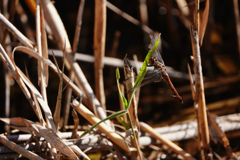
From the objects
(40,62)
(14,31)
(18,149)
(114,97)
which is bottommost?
(114,97)

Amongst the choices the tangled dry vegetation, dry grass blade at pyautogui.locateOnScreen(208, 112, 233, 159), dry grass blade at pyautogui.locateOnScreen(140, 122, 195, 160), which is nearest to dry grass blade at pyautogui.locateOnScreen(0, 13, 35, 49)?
the tangled dry vegetation

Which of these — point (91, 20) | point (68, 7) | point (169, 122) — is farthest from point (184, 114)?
point (68, 7)

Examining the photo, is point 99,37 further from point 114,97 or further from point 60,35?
point 114,97

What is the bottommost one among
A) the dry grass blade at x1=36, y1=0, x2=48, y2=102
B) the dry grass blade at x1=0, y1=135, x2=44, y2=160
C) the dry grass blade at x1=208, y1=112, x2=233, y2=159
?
the dry grass blade at x1=208, y1=112, x2=233, y2=159

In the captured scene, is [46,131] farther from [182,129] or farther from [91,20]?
[91,20]

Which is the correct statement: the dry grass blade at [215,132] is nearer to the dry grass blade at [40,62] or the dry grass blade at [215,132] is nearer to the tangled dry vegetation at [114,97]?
the tangled dry vegetation at [114,97]

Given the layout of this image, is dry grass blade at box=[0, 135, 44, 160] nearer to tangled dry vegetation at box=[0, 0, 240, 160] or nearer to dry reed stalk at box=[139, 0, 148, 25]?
tangled dry vegetation at box=[0, 0, 240, 160]

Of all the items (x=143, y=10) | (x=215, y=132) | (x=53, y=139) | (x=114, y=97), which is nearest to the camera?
(x=53, y=139)

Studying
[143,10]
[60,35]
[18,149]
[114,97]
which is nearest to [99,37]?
[60,35]

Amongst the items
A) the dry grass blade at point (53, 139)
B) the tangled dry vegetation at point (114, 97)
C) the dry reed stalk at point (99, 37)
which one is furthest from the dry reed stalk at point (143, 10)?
the dry grass blade at point (53, 139)
